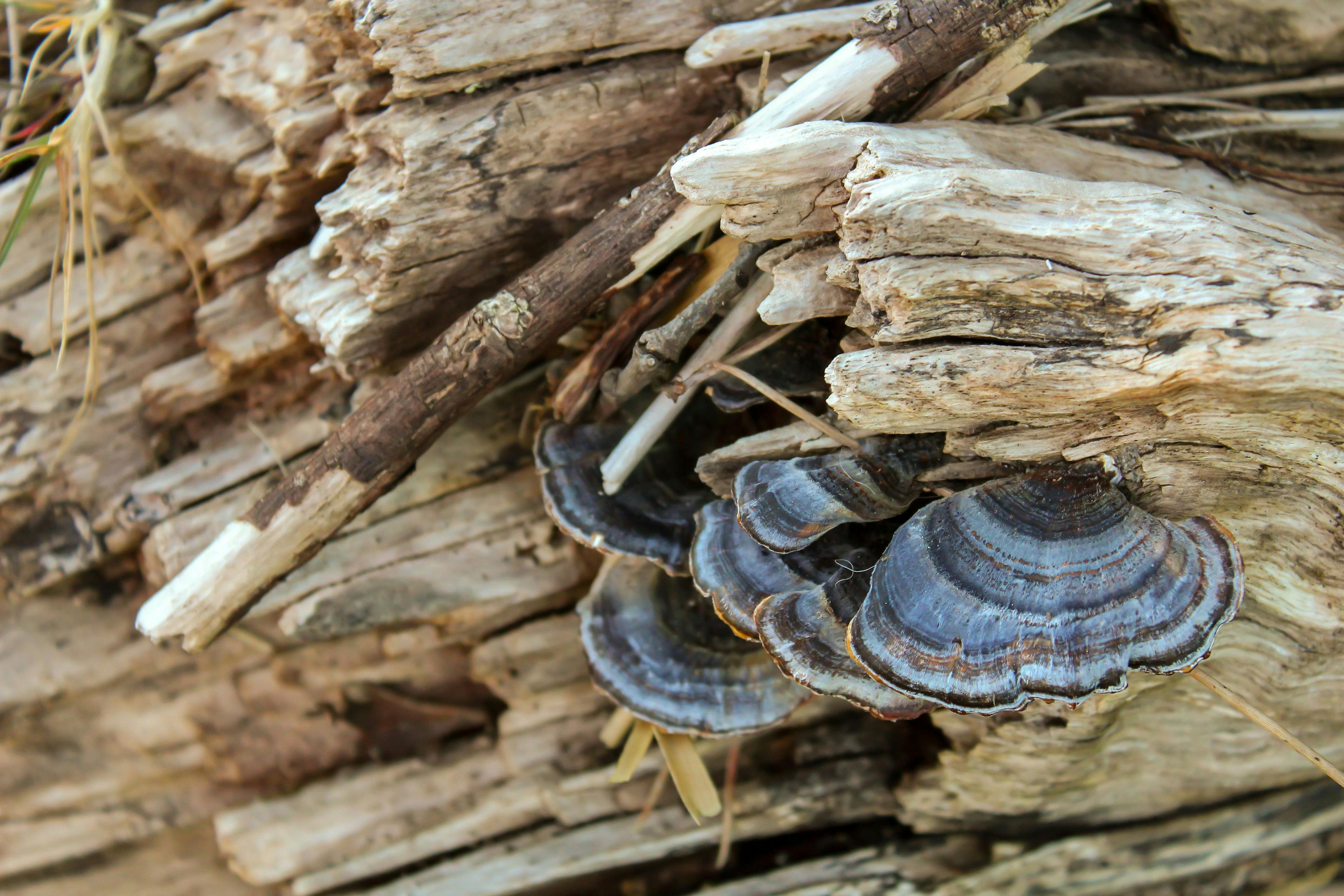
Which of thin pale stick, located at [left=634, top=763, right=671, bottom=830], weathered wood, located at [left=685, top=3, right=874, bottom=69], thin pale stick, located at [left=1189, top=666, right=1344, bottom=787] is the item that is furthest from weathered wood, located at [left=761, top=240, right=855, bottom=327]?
thin pale stick, located at [left=634, top=763, right=671, bottom=830]

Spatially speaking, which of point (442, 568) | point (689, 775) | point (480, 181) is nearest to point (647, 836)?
point (689, 775)

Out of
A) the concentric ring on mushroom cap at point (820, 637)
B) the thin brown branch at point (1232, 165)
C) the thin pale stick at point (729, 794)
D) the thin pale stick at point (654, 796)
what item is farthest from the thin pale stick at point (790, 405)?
the thin pale stick at point (654, 796)

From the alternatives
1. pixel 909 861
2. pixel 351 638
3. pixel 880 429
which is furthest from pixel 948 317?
pixel 351 638

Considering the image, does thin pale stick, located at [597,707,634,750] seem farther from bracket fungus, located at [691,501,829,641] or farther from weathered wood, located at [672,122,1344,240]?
weathered wood, located at [672,122,1344,240]

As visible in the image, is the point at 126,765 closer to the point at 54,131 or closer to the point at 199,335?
the point at 199,335

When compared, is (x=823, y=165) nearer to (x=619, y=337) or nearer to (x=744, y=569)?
(x=619, y=337)
